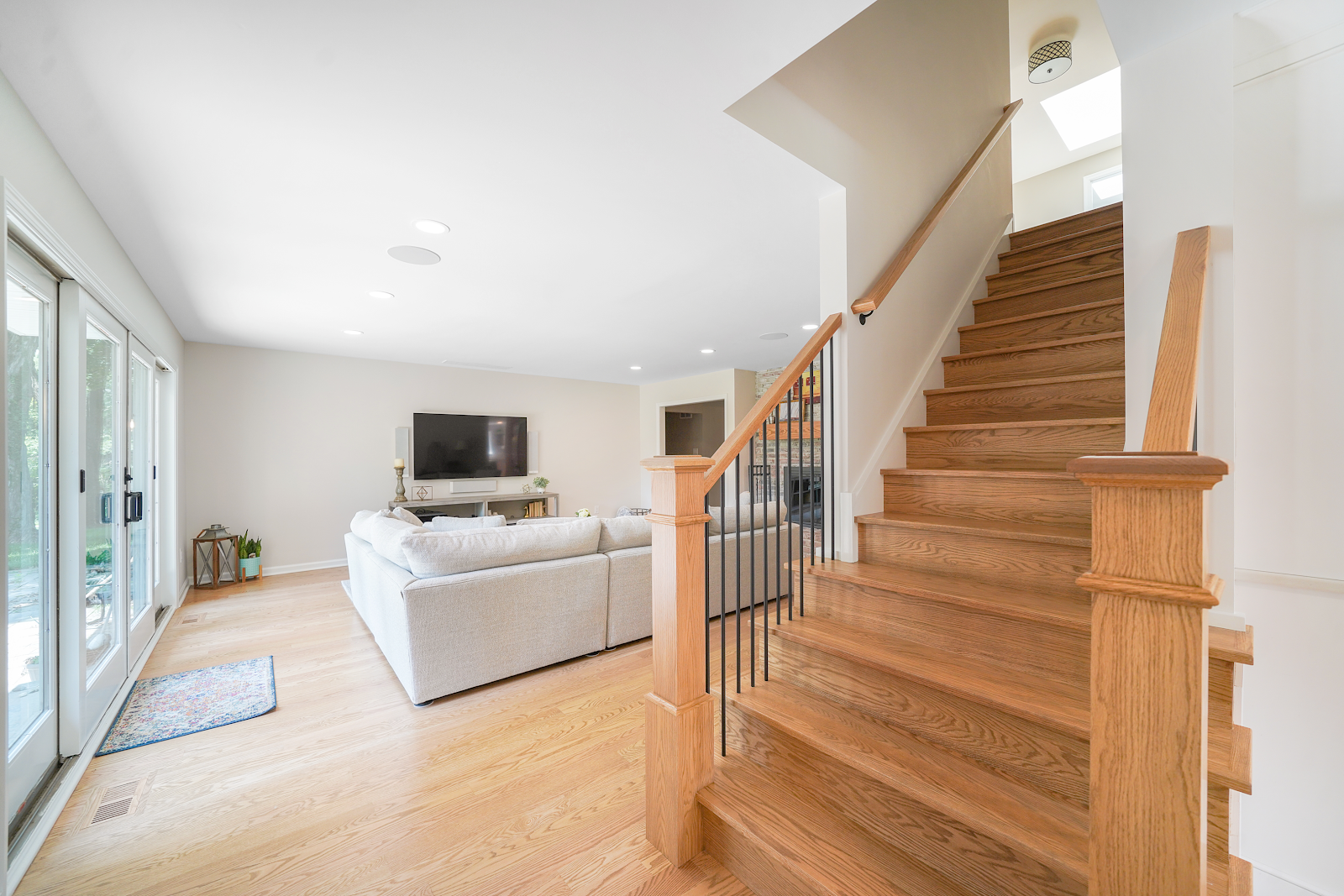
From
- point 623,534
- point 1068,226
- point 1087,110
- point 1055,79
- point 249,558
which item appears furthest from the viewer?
point 249,558

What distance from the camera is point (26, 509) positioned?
1.80 m

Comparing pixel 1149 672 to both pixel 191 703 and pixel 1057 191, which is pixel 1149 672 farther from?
pixel 1057 191

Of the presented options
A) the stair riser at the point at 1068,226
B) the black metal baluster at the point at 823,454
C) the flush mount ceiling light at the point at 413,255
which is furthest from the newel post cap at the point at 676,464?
the stair riser at the point at 1068,226

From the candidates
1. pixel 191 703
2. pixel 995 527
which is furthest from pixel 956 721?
pixel 191 703

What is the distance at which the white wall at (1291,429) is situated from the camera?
1.38 metres

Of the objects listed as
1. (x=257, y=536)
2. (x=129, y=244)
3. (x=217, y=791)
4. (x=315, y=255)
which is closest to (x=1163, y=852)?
(x=217, y=791)

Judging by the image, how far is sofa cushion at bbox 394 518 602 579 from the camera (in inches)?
101

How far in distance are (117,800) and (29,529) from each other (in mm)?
976

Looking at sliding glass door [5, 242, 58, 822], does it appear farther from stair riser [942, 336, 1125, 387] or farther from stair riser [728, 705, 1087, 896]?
stair riser [942, 336, 1125, 387]

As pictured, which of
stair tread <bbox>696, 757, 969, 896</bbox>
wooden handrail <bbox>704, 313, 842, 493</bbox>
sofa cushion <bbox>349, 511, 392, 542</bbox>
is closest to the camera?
stair tread <bbox>696, 757, 969, 896</bbox>

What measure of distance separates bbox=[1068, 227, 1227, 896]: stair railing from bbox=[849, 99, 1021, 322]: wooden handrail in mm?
1458

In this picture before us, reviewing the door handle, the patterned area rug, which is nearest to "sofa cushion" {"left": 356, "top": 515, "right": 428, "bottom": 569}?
the patterned area rug

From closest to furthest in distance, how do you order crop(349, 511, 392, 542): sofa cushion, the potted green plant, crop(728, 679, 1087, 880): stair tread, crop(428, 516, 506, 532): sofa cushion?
crop(728, 679, 1087, 880): stair tread → crop(349, 511, 392, 542): sofa cushion → crop(428, 516, 506, 532): sofa cushion → the potted green plant

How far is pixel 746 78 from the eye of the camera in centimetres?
159
